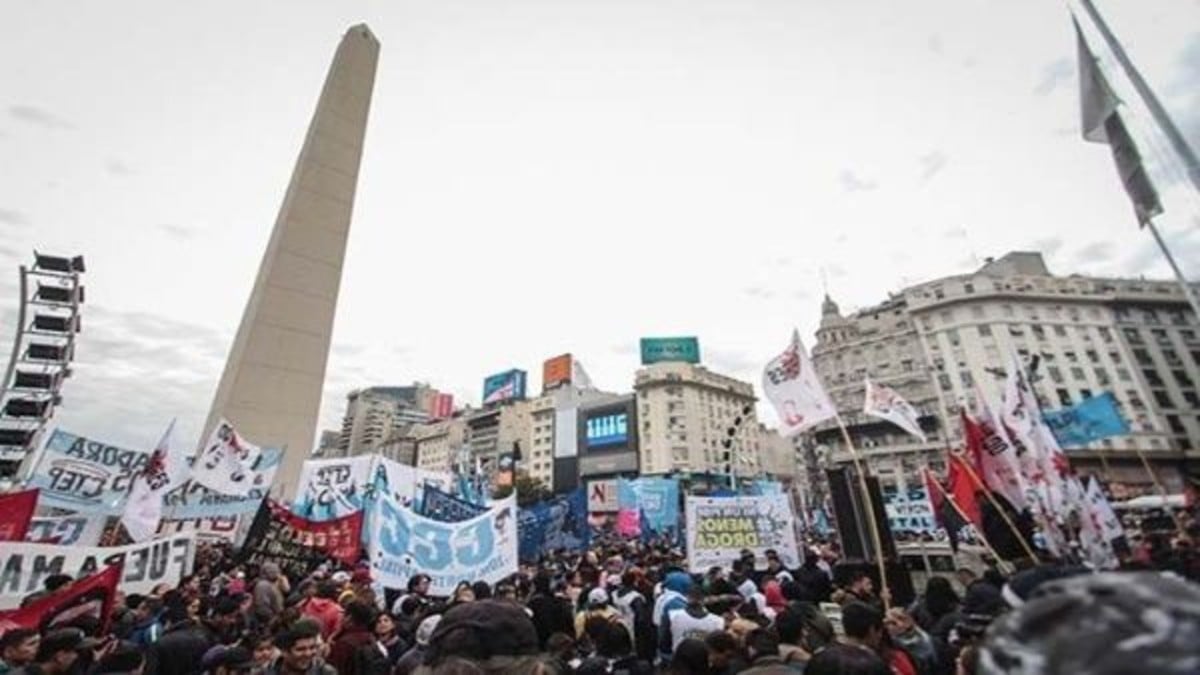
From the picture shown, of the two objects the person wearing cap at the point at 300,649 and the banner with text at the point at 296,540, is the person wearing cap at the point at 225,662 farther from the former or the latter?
the banner with text at the point at 296,540

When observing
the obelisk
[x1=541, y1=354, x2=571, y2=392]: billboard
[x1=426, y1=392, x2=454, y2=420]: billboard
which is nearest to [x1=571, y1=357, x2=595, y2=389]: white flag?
[x1=541, y1=354, x2=571, y2=392]: billboard

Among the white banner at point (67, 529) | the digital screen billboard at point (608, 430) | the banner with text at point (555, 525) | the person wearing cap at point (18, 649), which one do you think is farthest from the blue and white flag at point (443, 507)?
the digital screen billboard at point (608, 430)

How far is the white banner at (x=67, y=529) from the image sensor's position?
30.9 feet

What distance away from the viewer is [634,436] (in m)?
69.6

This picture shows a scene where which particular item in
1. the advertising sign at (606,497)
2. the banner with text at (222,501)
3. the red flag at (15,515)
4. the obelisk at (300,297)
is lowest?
the red flag at (15,515)

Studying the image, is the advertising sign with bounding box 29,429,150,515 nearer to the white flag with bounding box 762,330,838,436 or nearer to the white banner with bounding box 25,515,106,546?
the white banner with bounding box 25,515,106,546

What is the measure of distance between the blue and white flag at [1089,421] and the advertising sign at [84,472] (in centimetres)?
1741

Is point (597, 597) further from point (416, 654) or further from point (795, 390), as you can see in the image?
point (795, 390)

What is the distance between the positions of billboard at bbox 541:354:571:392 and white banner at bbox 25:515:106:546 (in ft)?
259

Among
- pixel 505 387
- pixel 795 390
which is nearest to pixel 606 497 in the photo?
pixel 795 390

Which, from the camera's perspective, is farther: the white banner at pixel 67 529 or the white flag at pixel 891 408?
the white flag at pixel 891 408

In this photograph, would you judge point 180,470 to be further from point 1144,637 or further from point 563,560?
point 1144,637

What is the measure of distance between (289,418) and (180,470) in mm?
10960

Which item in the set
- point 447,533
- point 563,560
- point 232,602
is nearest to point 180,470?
point 232,602
